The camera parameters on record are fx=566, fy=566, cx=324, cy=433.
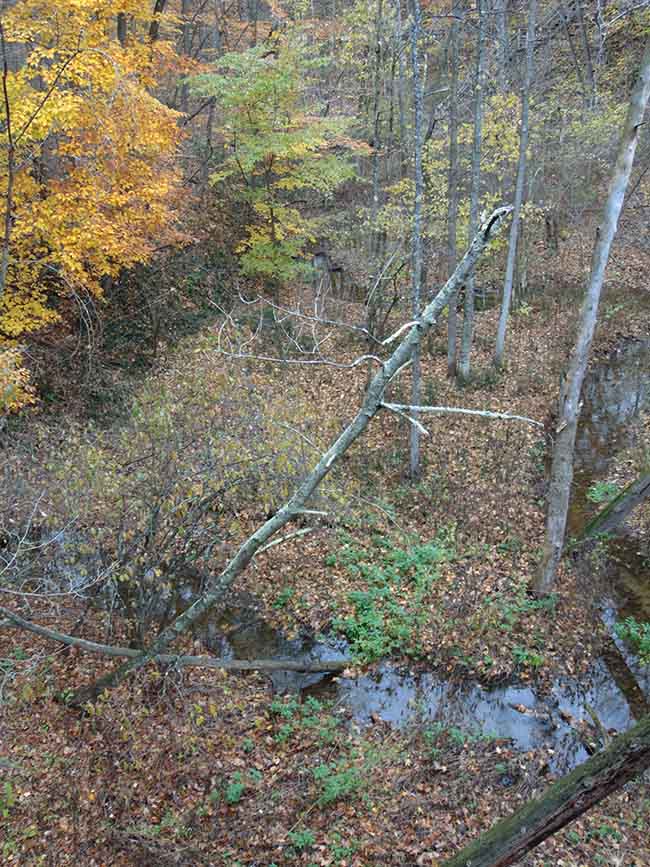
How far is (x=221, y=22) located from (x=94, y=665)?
23788mm

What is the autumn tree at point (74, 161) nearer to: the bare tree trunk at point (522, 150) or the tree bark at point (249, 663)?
the tree bark at point (249, 663)

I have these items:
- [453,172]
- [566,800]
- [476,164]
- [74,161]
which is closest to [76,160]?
[74,161]

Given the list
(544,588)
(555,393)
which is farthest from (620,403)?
(544,588)

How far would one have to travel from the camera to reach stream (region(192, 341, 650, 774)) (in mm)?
7590

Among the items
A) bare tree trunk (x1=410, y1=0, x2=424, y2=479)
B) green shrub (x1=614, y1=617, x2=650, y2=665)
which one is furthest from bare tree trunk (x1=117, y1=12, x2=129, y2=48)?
green shrub (x1=614, y1=617, x2=650, y2=665)

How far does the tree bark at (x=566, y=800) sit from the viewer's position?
143 inches

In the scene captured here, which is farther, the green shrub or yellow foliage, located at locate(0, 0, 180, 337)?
yellow foliage, located at locate(0, 0, 180, 337)

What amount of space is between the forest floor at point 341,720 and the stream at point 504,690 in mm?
206

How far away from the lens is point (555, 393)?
607 inches

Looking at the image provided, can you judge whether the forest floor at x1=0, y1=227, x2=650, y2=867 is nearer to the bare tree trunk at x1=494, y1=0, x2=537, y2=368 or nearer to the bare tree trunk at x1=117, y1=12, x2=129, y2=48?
the bare tree trunk at x1=494, y1=0, x2=537, y2=368

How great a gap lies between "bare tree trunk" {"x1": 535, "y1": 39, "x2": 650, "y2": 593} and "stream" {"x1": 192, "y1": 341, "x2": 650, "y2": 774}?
153cm

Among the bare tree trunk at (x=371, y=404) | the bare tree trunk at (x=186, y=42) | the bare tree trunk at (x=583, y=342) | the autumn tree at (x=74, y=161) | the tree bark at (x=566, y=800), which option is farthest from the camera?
the bare tree trunk at (x=186, y=42)

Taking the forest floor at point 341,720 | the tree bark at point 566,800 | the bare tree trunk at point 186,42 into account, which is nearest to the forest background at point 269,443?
the forest floor at point 341,720

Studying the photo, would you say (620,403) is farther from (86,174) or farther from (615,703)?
(86,174)
